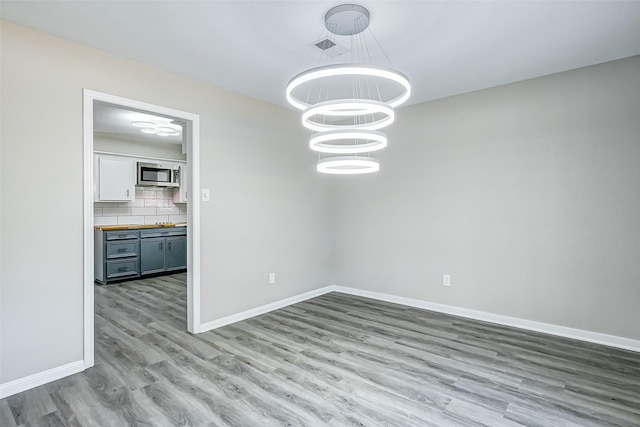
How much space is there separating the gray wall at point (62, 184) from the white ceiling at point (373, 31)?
7.9 inches

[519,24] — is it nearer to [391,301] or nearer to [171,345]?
[391,301]

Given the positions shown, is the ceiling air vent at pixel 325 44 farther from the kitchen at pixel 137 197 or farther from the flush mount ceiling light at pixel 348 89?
the kitchen at pixel 137 197

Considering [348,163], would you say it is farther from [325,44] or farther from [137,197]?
[137,197]

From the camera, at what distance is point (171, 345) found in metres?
3.10

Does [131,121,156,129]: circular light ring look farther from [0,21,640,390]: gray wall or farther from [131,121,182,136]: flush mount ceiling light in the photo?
[0,21,640,390]: gray wall

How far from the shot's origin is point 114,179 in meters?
5.95

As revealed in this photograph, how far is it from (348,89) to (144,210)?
193 inches

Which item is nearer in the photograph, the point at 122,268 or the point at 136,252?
the point at 122,268

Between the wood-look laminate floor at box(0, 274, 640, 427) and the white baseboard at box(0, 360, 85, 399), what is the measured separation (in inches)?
2.5

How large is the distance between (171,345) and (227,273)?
2.87 feet

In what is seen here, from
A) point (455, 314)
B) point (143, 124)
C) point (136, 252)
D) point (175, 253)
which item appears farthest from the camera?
point (175, 253)

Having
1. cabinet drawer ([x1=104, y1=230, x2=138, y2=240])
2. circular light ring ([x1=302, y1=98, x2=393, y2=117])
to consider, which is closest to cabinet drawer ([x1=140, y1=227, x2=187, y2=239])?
cabinet drawer ([x1=104, y1=230, x2=138, y2=240])

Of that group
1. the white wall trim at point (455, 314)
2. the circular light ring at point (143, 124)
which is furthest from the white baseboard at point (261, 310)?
the circular light ring at point (143, 124)

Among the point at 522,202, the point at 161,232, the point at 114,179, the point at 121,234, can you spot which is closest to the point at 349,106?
the point at 522,202
